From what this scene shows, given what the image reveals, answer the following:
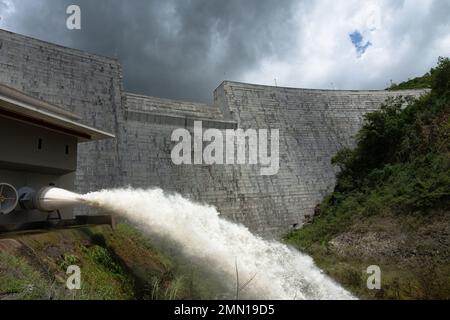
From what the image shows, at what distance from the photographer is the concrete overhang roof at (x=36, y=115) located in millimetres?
9969

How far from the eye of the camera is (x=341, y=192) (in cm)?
2725

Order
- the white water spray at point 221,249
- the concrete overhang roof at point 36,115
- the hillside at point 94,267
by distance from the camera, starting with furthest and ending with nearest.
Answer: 1. the white water spray at point 221,249
2. the concrete overhang roof at point 36,115
3. the hillside at point 94,267

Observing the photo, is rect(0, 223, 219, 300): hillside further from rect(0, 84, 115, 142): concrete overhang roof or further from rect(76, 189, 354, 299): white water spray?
rect(0, 84, 115, 142): concrete overhang roof

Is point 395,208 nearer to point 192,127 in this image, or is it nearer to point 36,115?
point 192,127

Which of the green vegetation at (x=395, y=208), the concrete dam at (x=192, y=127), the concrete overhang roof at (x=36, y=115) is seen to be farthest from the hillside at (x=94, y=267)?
the concrete dam at (x=192, y=127)

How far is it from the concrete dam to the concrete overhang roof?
7.00m

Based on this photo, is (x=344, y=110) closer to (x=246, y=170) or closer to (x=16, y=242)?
(x=246, y=170)

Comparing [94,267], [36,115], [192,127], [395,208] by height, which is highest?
[192,127]

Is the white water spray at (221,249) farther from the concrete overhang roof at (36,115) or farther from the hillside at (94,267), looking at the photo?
the concrete overhang roof at (36,115)

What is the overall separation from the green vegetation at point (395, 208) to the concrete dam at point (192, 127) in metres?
2.37

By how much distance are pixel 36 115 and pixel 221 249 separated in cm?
698

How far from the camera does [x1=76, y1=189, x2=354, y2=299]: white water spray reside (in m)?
10.7

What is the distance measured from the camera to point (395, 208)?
20.0 meters

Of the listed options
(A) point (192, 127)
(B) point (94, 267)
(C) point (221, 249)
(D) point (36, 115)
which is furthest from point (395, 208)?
(D) point (36, 115)
